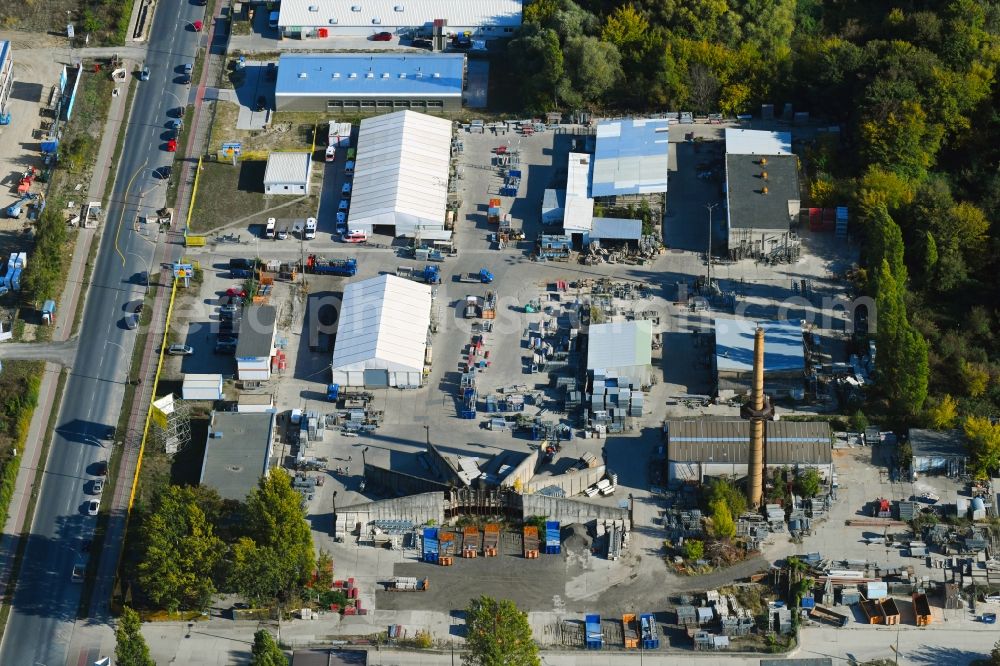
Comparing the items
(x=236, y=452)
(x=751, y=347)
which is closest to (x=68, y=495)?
(x=236, y=452)

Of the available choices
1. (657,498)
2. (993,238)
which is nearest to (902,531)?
(657,498)

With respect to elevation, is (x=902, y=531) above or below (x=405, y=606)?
above

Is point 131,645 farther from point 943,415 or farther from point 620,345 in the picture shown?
point 943,415

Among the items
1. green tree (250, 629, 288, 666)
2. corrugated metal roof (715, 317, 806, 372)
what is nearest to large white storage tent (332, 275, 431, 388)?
corrugated metal roof (715, 317, 806, 372)

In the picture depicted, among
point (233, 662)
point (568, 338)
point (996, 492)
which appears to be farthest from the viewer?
point (568, 338)

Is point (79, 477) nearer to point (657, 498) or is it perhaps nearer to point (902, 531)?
point (657, 498)

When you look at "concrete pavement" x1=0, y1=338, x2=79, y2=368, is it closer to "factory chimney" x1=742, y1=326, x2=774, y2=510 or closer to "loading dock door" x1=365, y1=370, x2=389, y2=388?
"loading dock door" x1=365, y1=370, x2=389, y2=388

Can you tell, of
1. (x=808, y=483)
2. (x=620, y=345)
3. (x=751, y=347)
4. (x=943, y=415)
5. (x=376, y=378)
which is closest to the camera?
(x=808, y=483)
